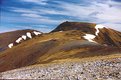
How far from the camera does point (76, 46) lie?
109062 mm

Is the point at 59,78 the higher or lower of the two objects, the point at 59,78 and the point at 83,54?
the higher

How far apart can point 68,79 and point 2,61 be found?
4502 inches

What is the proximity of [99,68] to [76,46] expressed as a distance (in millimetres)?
64276

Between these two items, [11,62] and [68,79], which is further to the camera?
[11,62]

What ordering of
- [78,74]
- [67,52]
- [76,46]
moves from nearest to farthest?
[78,74]
[67,52]
[76,46]

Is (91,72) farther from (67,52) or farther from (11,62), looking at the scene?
(11,62)

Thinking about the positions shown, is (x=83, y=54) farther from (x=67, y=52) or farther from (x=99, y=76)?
(x=99, y=76)

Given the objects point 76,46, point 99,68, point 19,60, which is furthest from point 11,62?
point 99,68

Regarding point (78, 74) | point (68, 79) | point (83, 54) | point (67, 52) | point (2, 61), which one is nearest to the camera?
point (68, 79)

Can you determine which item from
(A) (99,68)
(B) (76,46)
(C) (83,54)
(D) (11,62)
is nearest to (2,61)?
(D) (11,62)

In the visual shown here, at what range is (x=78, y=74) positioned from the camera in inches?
1636

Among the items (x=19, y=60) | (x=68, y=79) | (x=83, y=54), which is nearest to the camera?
(x=68, y=79)

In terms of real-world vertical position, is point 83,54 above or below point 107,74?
below

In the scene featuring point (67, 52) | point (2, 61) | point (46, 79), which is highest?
point (46, 79)
